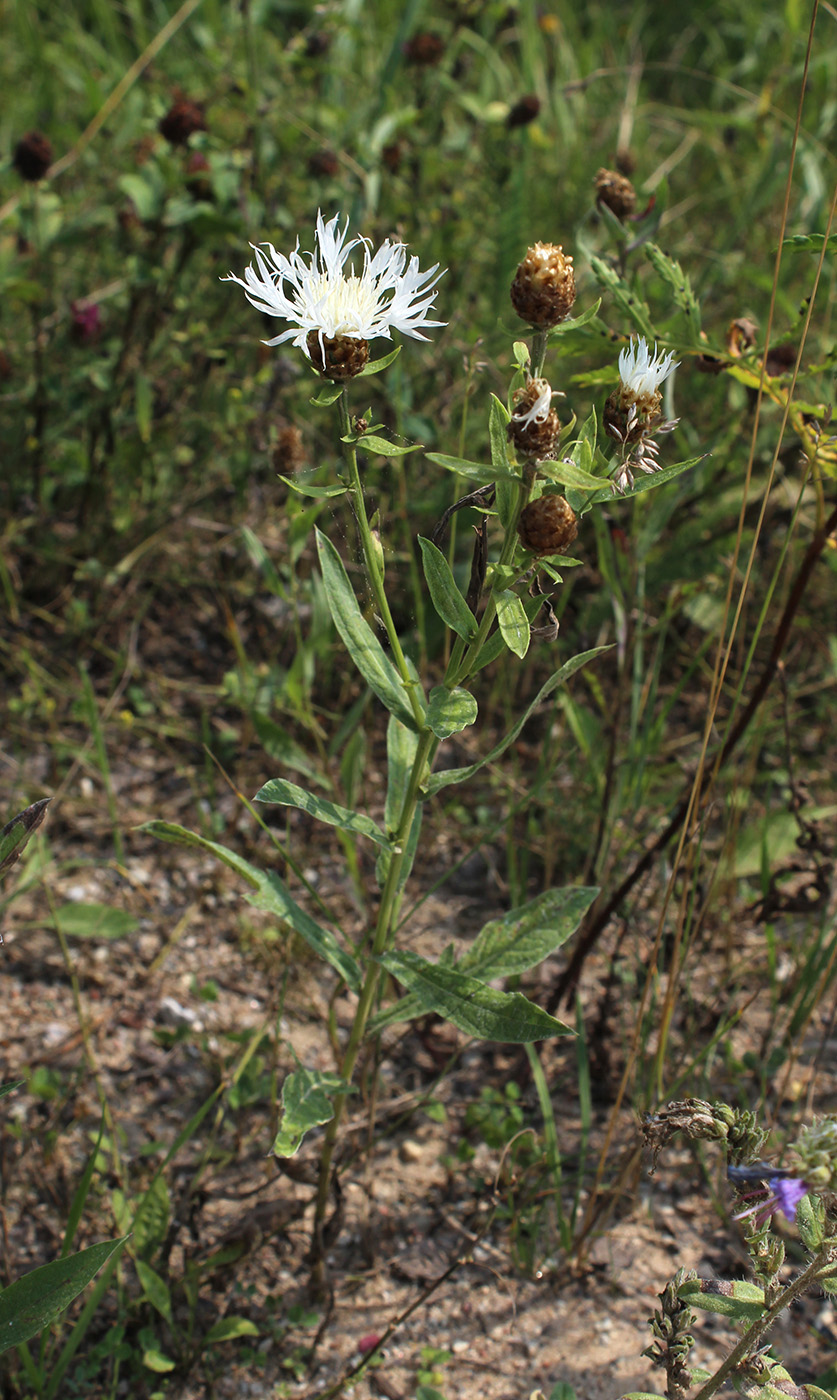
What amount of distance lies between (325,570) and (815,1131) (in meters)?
0.86

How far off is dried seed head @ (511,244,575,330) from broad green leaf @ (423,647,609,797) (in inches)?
14.4

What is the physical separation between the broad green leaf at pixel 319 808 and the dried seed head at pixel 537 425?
480 millimetres

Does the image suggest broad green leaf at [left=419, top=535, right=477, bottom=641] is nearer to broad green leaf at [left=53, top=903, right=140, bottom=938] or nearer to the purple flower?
the purple flower

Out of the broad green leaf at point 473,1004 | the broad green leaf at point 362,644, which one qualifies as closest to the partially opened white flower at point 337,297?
the broad green leaf at point 362,644

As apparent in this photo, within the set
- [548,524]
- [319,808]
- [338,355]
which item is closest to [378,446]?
[338,355]

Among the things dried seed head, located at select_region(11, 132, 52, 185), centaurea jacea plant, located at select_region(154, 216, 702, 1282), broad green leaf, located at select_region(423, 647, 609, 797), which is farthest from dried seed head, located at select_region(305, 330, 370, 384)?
dried seed head, located at select_region(11, 132, 52, 185)

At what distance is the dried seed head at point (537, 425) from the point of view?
1.11 metres

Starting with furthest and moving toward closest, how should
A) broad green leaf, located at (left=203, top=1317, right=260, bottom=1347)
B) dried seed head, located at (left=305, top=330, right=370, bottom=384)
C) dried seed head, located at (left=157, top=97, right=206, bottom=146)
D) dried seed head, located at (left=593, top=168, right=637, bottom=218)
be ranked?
dried seed head, located at (left=157, top=97, right=206, bottom=146), dried seed head, located at (left=593, top=168, right=637, bottom=218), broad green leaf, located at (left=203, top=1317, right=260, bottom=1347), dried seed head, located at (left=305, top=330, right=370, bottom=384)

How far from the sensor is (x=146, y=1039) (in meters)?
2.05

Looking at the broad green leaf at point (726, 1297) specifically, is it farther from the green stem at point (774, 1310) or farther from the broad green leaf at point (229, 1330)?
the broad green leaf at point (229, 1330)

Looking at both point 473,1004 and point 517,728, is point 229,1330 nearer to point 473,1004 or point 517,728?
point 473,1004

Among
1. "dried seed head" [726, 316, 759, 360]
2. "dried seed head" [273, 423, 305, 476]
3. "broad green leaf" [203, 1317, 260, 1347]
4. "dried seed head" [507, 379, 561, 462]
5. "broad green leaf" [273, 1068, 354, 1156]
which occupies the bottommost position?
"broad green leaf" [203, 1317, 260, 1347]

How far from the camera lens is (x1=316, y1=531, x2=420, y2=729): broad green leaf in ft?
4.46

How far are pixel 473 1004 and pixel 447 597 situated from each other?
0.49 m
